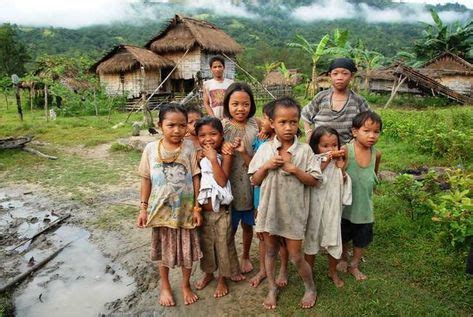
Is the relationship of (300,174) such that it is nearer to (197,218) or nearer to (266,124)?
(266,124)

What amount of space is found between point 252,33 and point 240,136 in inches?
3068

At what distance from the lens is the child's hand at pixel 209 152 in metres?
2.56

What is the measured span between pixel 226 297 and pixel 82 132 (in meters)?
9.80

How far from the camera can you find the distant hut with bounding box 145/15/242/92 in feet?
64.2

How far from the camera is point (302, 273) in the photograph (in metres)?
2.66

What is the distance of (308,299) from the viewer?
2.70 m

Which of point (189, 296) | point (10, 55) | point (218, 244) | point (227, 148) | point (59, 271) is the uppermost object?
point (10, 55)

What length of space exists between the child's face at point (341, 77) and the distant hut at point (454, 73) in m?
21.7

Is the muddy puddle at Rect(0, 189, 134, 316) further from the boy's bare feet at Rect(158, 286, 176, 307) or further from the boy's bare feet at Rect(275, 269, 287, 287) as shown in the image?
the boy's bare feet at Rect(275, 269, 287, 287)

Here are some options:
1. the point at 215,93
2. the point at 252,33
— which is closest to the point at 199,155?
the point at 215,93

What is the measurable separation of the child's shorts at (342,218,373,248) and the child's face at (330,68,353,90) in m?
1.11

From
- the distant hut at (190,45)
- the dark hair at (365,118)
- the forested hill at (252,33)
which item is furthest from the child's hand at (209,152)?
the forested hill at (252,33)

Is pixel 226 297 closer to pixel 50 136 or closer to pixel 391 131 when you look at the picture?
pixel 391 131

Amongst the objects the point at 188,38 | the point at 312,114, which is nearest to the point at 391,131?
the point at 312,114
